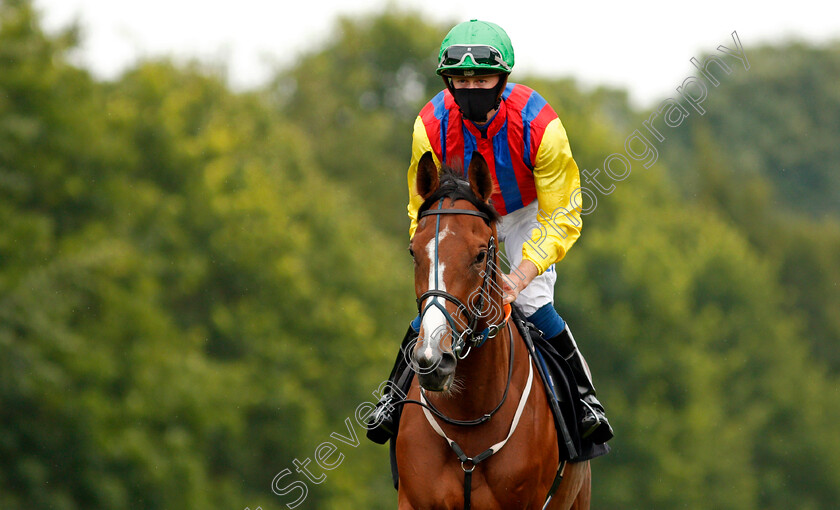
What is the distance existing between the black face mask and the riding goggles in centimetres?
18

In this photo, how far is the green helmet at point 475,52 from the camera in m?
6.95

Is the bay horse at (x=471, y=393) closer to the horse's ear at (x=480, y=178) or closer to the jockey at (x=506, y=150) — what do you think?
the horse's ear at (x=480, y=178)

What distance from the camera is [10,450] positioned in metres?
23.4

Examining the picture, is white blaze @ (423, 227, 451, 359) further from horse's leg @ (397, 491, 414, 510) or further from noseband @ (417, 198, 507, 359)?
horse's leg @ (397, 491, 414, 510)

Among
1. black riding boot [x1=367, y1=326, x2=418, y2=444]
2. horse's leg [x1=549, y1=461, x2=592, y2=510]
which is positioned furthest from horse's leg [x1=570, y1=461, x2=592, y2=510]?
black riding boot [x1=367, y1=326, x2=418, y2=444]

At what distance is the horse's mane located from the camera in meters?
6.46

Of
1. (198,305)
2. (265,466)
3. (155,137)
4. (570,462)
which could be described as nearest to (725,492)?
(265,466)

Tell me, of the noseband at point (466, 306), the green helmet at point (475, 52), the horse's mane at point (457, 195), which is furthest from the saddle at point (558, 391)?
the green helmet at point (475, 52)

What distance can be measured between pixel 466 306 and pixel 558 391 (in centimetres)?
174

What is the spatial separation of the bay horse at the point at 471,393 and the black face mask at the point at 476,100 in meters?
0.61

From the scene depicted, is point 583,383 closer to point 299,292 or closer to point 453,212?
point 453,212

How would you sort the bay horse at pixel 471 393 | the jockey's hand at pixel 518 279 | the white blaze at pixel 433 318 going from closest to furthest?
the white blaze at pixel 433 318, the bay horse at pixel 471 393, the jockey's hand at pixel 518 279

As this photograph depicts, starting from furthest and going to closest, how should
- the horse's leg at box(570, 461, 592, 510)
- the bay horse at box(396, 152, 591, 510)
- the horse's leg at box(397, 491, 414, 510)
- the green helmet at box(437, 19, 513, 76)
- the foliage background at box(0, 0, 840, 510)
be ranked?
1. the foliage background at box(0, 0, 840, 510)
2. the horse's leg at box(570, 461, 592, 510)
3. the green helmet at box(437, 19, 513, 76)
4. the horse's leg at box(397, 491, 414, 510)
5. the bay horse at box(396, 152, 591, 510)

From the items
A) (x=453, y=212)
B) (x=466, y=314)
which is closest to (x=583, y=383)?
(x=466, y=314)
